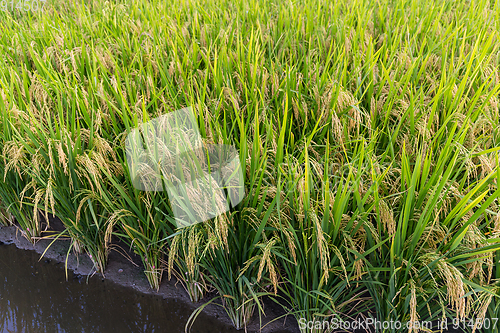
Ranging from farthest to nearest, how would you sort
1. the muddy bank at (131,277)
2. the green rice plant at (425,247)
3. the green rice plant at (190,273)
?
the muddy bank at (131,277), the green rice plant at (190,273), the green rice plant at (425,247)

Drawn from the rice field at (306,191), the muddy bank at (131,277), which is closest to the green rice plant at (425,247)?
the rice field at (306,191)

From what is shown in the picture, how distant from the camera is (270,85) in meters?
2.37

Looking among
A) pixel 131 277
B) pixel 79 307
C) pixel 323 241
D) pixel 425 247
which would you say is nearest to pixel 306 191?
pixel 323 241

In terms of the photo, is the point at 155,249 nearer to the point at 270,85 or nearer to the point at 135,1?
the point at 270,85

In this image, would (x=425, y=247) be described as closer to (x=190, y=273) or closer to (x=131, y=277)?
(x=190, y=273)

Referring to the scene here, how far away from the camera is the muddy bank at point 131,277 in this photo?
1769mm

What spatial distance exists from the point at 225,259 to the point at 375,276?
695mm

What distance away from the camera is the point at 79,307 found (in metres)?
1.91

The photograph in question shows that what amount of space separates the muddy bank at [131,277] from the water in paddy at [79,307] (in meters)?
0.02

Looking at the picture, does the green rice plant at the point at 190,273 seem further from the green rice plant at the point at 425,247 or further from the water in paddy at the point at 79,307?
the green rice plant at the point at 425,247

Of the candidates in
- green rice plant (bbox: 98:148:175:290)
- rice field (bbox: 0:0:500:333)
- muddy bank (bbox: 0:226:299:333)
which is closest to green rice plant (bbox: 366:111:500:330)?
rice field (bbox: 0:0:500:333)

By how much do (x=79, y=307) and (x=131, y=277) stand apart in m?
0.32

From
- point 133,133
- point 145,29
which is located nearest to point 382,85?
point 133,133

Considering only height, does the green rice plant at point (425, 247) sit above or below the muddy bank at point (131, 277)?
above
